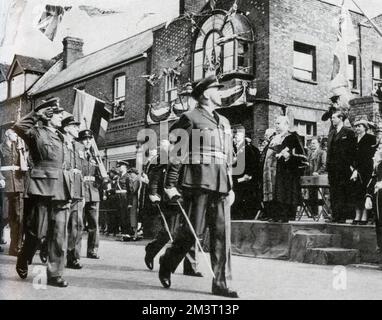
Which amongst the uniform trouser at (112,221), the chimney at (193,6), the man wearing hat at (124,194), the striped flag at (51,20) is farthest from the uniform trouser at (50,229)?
the chimney at (193,6)

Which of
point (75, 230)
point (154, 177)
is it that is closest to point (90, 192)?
point (75, 230)

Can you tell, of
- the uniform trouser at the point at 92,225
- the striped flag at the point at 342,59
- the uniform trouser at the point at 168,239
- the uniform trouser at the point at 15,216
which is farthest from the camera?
the striped flag at the point at 342,59

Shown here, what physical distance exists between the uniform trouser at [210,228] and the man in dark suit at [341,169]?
2860 millimetres

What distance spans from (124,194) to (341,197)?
5199 mm

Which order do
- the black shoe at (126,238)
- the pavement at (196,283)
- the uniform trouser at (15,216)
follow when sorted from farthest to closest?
the black shoe at (126,238)
the uniform trouser at (15,216)
the pavement at (196,283)

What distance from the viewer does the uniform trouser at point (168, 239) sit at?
5395mm

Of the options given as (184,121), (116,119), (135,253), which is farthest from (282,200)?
(116,119)

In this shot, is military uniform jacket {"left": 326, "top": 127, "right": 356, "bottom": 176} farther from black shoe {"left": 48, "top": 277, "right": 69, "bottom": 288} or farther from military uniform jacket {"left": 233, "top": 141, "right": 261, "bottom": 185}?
black shoe {"left": 48, "top": 277, "right": 69, "bottom": 288}

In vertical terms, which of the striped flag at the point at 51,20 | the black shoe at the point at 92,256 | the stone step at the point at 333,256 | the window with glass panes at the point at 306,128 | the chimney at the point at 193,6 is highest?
A: the chimney at the point at 193,6

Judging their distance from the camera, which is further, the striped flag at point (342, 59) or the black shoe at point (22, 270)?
the striped flag at point (342, 59)

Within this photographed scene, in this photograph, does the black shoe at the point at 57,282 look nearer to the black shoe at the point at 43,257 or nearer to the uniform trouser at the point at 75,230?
the uniform trouser at the point at 75,230

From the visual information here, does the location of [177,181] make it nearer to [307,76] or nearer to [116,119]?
[307,76]

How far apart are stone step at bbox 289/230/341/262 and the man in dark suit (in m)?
0.43
